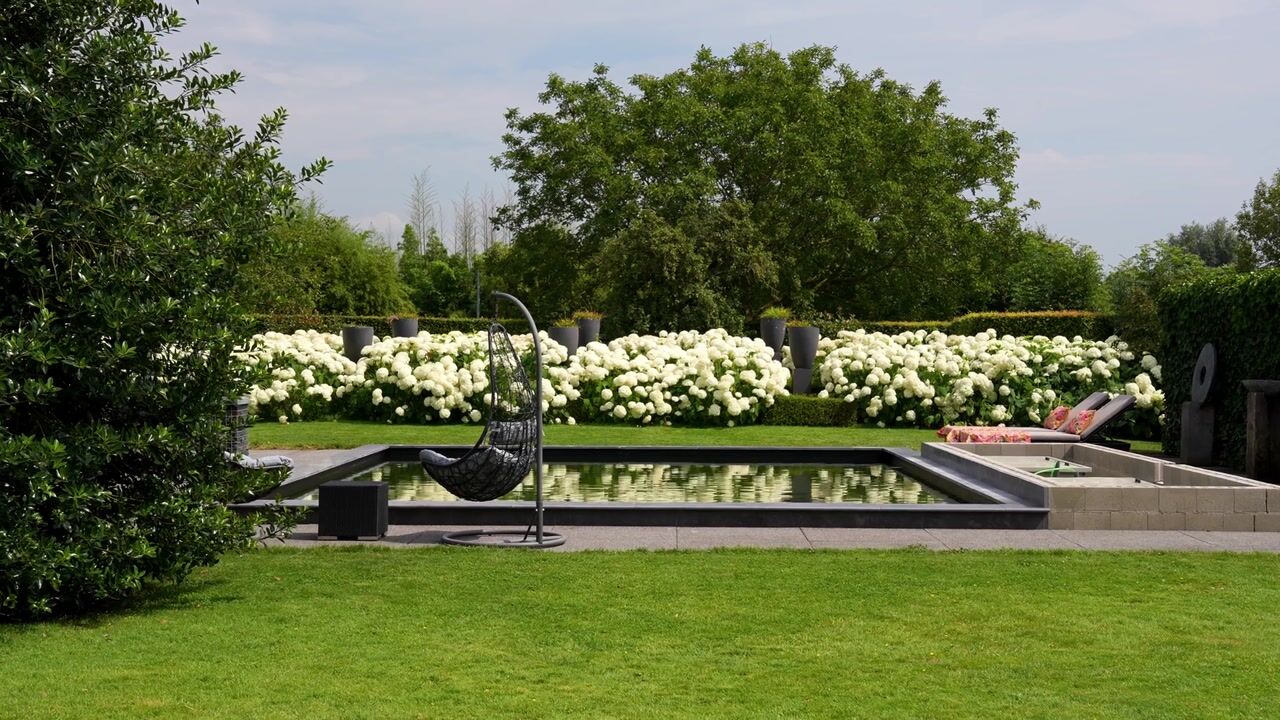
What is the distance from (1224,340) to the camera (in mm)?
14172

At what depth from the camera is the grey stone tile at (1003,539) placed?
8.80m

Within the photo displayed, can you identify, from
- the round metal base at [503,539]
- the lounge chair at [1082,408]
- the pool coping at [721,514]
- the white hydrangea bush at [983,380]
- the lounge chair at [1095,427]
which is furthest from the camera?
the white hydrangea bush at [983,380]

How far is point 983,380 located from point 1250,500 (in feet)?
29.6

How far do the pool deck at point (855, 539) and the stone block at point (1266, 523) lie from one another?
0.40 feet

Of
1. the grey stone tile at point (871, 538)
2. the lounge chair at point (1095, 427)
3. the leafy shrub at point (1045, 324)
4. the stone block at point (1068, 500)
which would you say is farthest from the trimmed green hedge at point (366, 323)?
the stone block at point (1068, 500)

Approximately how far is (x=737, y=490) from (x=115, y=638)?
688 cm

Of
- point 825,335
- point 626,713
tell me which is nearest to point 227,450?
point 626,713

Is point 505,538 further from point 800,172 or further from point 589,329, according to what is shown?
point 800,172

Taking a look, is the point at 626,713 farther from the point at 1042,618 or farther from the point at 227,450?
the point at 227,450

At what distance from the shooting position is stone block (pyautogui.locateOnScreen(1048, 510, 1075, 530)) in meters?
9.58

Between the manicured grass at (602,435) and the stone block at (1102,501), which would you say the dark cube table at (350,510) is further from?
the manicured grass at (602,435)

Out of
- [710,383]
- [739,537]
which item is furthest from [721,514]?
[710,383]

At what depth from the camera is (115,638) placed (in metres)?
6.11

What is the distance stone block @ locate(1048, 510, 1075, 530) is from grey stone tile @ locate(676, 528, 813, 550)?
1.93 meters
